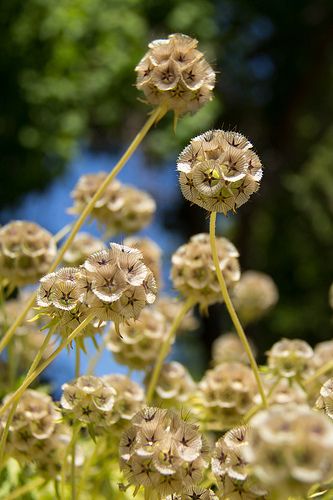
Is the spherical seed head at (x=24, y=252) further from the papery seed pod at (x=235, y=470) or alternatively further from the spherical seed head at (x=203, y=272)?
the papery seed pod at (x=235, y=470)

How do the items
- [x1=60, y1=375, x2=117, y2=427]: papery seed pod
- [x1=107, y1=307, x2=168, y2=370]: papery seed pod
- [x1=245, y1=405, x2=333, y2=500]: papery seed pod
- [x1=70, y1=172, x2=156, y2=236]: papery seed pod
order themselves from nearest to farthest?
1. [x1=245, y1=405, x2=333, y2=500]: papery seed pod
2. [x1=60, y1=375, x2=117, y2=427]: papery seed pod
3. [x1=107, y1=307, x2=168, y2=370]: papery seed pod
4. [x1=70, y1=172, x2=156, y2=236]: papery seed pod

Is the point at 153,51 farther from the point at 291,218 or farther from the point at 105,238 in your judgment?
the point at 291,218

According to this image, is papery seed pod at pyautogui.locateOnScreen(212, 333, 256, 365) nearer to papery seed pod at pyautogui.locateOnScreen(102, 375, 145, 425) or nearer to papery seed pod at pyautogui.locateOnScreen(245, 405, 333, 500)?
papery seed pod at pyautogui.locateOnScreen(102, 375, 145, 425)

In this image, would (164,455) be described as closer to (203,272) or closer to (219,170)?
(219,170)

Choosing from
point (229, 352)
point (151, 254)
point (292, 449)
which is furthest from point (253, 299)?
point (292, 449)

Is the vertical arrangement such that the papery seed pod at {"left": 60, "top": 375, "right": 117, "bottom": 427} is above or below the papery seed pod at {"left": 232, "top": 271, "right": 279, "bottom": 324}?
below

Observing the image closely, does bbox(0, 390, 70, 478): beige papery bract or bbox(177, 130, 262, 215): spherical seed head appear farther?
bbox(0, 390, 70, 478): beige papery bract

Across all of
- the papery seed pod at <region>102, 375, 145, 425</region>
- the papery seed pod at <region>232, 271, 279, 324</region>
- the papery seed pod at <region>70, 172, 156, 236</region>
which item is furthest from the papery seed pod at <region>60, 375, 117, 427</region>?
the papery seed pod at <region>232, 271, 279, 324</region>
